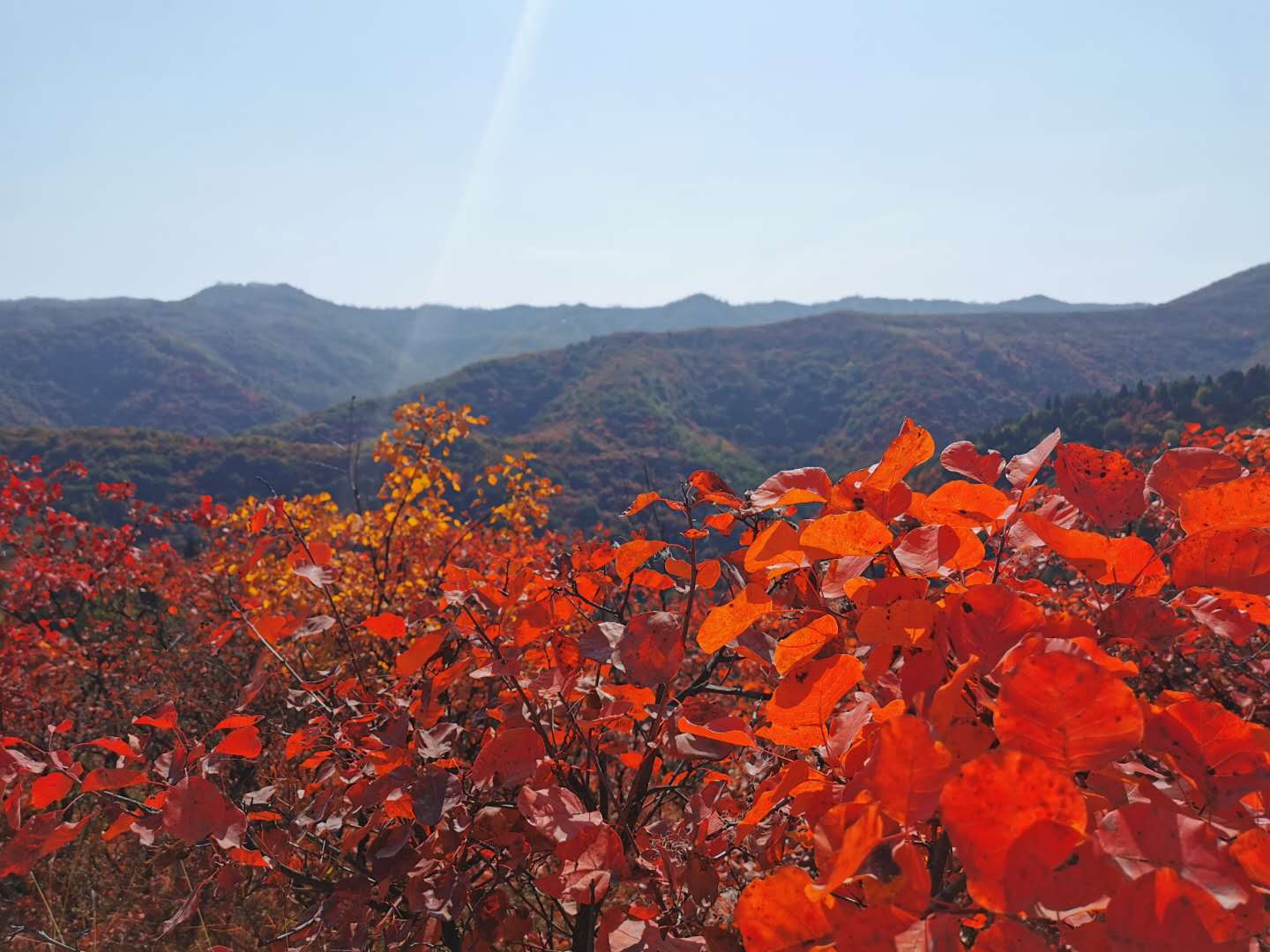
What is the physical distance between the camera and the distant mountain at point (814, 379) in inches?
2670

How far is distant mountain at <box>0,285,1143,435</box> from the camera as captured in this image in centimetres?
9994

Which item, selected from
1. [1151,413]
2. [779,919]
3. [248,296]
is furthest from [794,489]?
[248,296]

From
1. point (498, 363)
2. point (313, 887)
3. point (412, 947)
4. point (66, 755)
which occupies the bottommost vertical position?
point (412, 947)

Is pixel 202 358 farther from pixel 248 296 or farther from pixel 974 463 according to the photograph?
pixel 974 463

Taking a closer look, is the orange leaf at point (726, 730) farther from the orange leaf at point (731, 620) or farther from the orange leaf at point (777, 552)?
the orange leaf at point (777, 552)

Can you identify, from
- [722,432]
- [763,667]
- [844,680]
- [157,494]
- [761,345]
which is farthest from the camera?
[761,345]

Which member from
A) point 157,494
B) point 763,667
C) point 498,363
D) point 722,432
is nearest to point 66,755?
point 763,667

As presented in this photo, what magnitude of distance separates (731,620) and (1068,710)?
1.23ft

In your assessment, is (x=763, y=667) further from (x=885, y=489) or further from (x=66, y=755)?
(x=66, y=755)

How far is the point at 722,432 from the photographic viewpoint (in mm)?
76000

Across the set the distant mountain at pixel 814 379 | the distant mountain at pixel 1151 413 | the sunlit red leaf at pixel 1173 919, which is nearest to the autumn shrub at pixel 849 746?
the sunlit red leaf at pixel 1173 919

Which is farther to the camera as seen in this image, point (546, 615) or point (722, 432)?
point (722, 432)

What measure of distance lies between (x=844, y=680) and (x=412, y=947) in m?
1.18

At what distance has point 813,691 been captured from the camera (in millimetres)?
695
